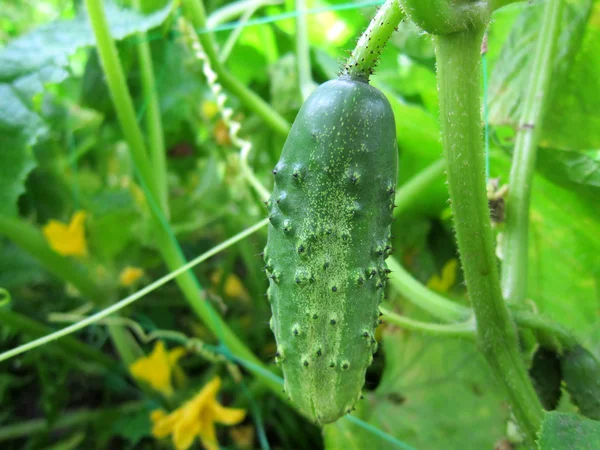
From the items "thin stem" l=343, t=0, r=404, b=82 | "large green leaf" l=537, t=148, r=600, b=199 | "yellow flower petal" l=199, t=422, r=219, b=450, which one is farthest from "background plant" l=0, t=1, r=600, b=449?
"thin stem" l=343, t=0, r=404, b=82

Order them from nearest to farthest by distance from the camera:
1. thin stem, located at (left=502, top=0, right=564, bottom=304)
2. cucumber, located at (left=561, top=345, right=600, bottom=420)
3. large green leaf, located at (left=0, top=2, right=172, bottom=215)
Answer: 1. cucumber, located at (left=561, top=345, right=600, bottom=420)
2. thin stem, located at (left=502, top=0, right=564, bottom=304)
3. large green leaf, located at (left=0, top=2, right=172, bottom=215)

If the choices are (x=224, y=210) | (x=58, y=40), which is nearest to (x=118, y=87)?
(x=58, y=40)

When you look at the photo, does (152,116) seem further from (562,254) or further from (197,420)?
(562,254)

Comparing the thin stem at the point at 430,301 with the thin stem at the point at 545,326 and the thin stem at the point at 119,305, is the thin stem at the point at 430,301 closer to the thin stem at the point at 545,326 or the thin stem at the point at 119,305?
the thin stem at the point at 545,326

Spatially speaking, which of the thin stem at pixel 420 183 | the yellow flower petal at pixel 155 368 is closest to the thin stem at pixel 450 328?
the thin stem at pixel 420 183

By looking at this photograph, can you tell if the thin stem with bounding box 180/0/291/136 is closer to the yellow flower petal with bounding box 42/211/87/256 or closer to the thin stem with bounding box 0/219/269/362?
the thin stem with bounding box 0/219/269/362
